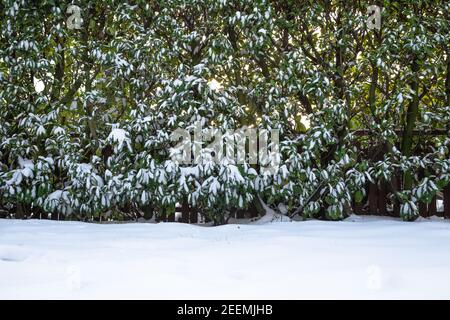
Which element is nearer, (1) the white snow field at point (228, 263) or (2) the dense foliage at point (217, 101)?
(1) the white snow field at point (228, 263)

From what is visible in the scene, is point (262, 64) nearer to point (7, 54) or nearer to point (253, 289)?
point (7, 54)

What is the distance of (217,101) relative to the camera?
454 centimetres

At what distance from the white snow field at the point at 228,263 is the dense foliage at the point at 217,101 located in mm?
691

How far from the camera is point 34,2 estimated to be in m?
4.94

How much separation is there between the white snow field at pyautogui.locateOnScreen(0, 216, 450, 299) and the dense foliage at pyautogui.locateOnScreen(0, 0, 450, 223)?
691 millimetres

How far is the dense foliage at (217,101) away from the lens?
4430 mm

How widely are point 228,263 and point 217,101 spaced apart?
2.24 metres

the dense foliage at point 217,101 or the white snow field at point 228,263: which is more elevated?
the dense foliage at point 217,101

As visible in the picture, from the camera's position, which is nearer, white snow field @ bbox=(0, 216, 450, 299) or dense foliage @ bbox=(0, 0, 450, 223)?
white snow field @ bbox=(0, 216, 450, 299)

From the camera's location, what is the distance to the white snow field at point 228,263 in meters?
2.16

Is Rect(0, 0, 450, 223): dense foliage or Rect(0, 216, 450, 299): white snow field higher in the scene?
Rect(0, 0, 450, 223): dense foliage

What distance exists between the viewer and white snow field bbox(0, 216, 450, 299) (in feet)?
7.08
